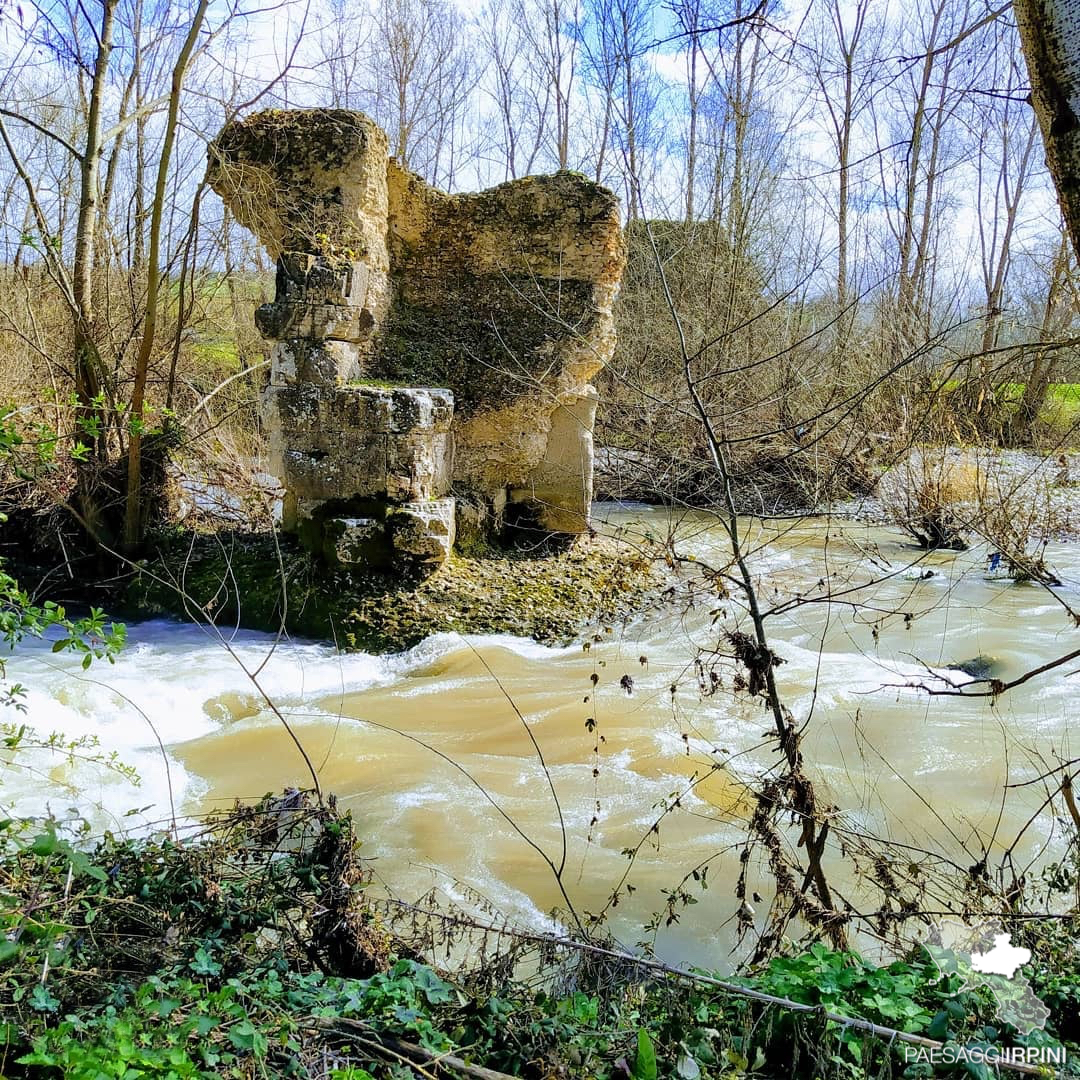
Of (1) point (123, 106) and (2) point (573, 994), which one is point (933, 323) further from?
(2) point (573, 994)

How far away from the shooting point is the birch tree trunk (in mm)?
1869

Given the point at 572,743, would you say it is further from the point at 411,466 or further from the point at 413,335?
the point at 413,335

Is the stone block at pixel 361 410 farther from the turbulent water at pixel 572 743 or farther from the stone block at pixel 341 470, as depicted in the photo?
the turbulent water at pixel 572 743

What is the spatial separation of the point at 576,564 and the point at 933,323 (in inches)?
272

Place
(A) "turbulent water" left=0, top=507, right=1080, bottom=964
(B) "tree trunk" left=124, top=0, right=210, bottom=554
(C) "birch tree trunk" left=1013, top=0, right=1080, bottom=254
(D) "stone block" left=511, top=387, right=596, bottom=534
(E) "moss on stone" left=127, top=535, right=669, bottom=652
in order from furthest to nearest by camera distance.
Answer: (D) "stone block" left=511, top=387, right=596, bottom=534 → (E) "moss on stone" left=127, top=535, right=669, bottom=652 → (B) "tree trunk" left=124, top=0, right=210, bottom=554 → (A) "turbulent water" left=0, top=507, right=1080, bottom=964 → (C) "birch tree trunk" left=1013, top=0, right=1080, bottom=254

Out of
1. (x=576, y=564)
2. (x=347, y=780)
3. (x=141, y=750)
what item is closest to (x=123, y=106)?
(x=576, y=564)

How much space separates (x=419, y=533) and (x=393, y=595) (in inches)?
20.4

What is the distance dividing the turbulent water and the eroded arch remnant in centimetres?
135

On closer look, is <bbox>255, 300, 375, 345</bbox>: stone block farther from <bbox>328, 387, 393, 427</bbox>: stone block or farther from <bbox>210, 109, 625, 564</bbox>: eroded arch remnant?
<bbox>328, 387, 393, 427</bbox>: stone block

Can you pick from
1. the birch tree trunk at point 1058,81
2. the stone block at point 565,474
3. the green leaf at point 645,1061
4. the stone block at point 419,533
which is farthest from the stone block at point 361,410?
the green leaf at point 645,1061

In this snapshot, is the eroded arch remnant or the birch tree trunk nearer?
the birch tree trunk

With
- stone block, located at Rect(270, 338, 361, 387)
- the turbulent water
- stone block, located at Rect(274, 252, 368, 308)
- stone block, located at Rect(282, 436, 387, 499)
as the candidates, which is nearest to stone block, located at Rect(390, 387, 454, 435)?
stone block, located at Rect(282, 436, 387, 499)

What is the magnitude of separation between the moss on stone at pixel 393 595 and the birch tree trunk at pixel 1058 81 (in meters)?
4.41

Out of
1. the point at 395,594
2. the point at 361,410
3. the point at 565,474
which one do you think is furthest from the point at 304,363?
the point at 565,474
